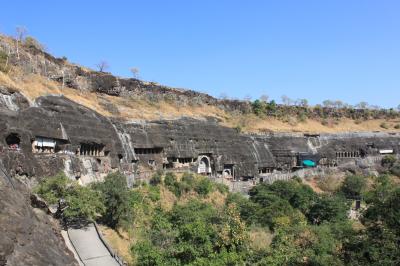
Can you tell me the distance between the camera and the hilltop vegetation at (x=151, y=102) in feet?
177

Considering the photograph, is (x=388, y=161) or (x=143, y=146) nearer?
(x=143, y=146)

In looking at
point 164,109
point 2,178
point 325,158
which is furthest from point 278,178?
point 2,178

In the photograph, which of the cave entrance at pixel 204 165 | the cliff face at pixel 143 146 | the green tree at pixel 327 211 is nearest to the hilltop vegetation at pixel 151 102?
the cliff face at pixel 143 146

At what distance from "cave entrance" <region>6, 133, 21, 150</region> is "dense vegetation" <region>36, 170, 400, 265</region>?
4.09 meters

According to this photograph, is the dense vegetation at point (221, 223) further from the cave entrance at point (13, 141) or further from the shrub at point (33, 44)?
the shrub at point (33, 44)

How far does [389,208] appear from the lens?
2477 cm

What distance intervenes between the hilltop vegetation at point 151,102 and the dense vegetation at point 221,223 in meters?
13.6

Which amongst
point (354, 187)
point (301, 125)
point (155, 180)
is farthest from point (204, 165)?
point (301, 125)

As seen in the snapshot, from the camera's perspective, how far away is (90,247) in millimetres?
23141

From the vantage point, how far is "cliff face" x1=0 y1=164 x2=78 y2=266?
14.8 m

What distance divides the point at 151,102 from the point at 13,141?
1672 inches

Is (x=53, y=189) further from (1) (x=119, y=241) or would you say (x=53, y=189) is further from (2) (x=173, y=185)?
(2) (x=173, y=185)

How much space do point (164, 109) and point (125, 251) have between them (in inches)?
1873

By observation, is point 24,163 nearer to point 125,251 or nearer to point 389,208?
point 125,251
